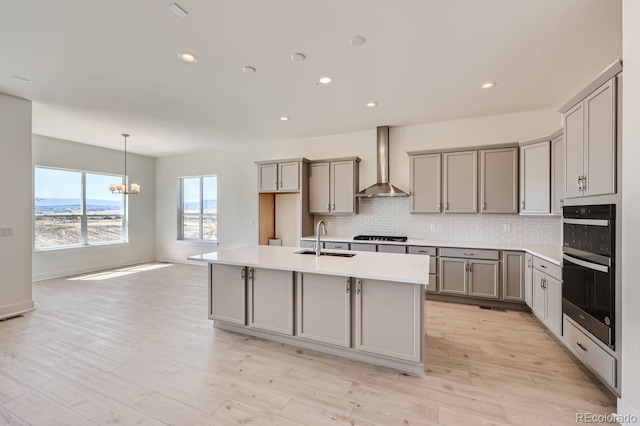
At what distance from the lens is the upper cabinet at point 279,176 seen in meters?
5.18

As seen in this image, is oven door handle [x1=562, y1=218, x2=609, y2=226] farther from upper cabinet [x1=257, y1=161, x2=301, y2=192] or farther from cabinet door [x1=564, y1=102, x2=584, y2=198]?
upper cabinet [x1=257, y1=161, x2=301, y2=192]

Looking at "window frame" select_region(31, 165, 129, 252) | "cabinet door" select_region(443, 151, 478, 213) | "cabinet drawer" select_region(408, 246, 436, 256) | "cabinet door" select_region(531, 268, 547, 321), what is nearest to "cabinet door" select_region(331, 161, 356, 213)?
"cabinet drawer" select_region(408, 246, 436, 256)

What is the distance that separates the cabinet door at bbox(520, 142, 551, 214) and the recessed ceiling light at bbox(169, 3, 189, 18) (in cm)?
431

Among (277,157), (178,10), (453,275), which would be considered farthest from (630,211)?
(277,157)

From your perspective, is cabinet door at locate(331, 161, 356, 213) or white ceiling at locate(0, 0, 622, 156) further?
cabinet door at locate(331, 161, 356, 213)

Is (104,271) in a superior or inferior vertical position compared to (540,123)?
inferior

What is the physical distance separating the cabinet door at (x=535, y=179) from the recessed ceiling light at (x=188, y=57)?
14.2 feet

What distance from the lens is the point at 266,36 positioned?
232 centimetres

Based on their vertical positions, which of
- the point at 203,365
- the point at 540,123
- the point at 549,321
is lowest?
the point at 203,365

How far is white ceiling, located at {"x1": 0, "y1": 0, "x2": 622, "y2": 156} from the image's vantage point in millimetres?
2039

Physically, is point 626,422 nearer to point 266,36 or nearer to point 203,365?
point 203,365

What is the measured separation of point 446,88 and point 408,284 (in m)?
2.50

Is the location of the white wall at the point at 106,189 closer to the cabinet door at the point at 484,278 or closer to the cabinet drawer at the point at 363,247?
the cabinet drawer at the point at 363,247

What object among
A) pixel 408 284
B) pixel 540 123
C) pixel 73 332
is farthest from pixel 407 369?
pixel 540 123
